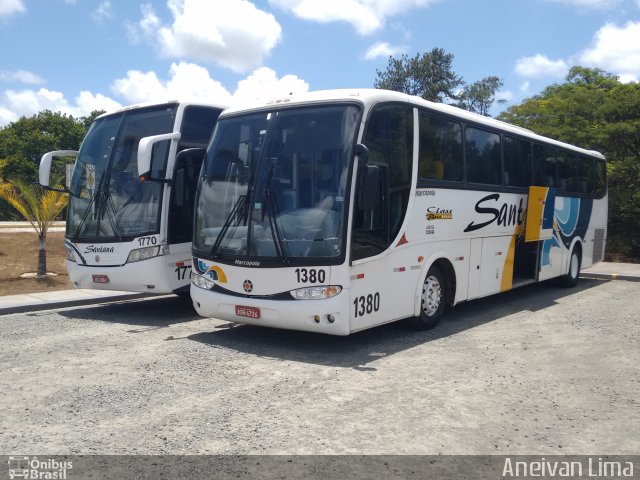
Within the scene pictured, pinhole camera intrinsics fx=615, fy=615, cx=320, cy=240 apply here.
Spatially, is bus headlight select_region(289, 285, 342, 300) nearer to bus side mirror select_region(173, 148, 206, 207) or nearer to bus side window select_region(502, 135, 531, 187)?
bus side mirror select_region(173, 148, 206, 207)

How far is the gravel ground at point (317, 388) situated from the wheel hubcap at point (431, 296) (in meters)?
0.35

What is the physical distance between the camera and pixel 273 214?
7.58m

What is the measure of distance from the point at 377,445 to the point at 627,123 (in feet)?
64.8

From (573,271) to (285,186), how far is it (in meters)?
9.60

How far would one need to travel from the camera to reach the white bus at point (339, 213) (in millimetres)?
7324

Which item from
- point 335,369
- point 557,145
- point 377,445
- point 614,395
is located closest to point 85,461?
point 377,445

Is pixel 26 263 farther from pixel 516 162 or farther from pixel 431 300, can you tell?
pixel 516 162

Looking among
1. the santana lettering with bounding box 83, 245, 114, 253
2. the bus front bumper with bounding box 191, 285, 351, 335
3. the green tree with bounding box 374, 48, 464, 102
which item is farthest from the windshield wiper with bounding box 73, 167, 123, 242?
the green tree with bounding box 374, 48, 464, 102

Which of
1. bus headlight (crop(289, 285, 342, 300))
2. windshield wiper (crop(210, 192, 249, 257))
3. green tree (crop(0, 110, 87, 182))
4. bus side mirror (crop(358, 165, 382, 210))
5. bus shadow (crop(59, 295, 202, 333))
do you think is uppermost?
green tree (crop(0, 110, 87, 182))

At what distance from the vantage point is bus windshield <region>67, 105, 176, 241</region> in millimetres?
9766

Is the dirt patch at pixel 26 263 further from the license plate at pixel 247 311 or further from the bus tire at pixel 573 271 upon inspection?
the bus tire at pixel 573 271

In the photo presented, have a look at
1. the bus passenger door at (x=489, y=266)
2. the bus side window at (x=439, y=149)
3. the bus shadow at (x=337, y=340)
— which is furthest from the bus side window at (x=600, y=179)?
the bus side window at (x=439, y=149)

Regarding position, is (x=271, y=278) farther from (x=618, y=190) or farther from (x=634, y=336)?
(x=618, y=190)

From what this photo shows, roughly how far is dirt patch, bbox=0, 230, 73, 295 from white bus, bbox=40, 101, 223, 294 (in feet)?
12.2
